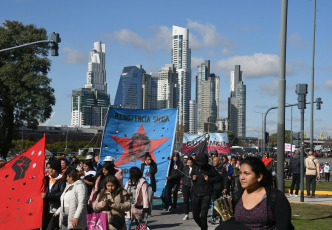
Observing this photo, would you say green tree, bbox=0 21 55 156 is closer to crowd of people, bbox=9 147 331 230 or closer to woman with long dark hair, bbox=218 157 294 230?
crowd of people, bbox=9 147 331 230

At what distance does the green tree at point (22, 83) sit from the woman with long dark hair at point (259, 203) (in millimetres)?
37285

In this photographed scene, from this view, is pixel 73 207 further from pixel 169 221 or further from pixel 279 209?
pixel 169 221

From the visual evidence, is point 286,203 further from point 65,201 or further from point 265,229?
point 65,201

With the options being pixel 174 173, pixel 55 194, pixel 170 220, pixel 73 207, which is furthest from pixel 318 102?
pixel 73 207

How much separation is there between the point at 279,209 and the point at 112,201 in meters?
3.75

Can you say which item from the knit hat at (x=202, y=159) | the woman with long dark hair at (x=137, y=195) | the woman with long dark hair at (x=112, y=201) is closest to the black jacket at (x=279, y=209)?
the woman with long dark hair at (x=112, y=201)

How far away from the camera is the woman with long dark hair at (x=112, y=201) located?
23.9 feet

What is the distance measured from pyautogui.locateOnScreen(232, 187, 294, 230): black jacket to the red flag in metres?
4.83

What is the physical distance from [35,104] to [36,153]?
110 ft

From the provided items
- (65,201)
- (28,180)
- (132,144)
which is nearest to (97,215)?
(65,201)

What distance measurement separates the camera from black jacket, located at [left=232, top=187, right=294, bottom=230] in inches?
155

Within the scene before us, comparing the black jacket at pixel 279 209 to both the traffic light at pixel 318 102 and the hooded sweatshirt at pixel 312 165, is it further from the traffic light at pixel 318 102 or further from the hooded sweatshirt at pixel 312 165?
the traffic light at pixel 318 102

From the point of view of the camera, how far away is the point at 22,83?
40812 mm

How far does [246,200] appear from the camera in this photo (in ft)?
13.9
